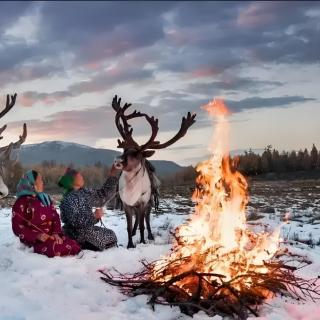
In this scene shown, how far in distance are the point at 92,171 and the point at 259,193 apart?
10487 mm

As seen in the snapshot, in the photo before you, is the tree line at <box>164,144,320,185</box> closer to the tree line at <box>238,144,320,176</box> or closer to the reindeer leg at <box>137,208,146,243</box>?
the tree line at <box>238,144,320,176</box>

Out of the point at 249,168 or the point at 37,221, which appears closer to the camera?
the point at 37,221

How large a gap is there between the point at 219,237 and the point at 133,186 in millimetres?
3198

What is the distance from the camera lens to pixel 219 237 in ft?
22.4

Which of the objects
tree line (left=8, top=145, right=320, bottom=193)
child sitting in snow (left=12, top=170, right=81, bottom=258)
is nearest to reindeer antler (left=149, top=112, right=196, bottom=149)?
child sitting in snow (left=12, top=170, right=81, bottom=258)

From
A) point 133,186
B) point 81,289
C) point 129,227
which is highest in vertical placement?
point 133,186

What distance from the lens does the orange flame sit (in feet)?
21.2

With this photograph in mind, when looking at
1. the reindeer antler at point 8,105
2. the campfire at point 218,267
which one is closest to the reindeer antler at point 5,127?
the reindeer antler at point 8,105

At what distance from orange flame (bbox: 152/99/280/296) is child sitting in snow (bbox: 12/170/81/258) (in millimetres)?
1563

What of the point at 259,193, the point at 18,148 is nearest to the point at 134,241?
the point at 18,148

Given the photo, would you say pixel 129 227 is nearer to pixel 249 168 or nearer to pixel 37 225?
pixel 37 225

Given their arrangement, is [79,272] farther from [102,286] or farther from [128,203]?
[128,203]

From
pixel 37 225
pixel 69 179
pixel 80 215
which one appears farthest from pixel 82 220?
pixel 37 225

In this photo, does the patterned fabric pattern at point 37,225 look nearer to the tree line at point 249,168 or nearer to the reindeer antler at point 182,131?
the reindeer antler at point 182,131
